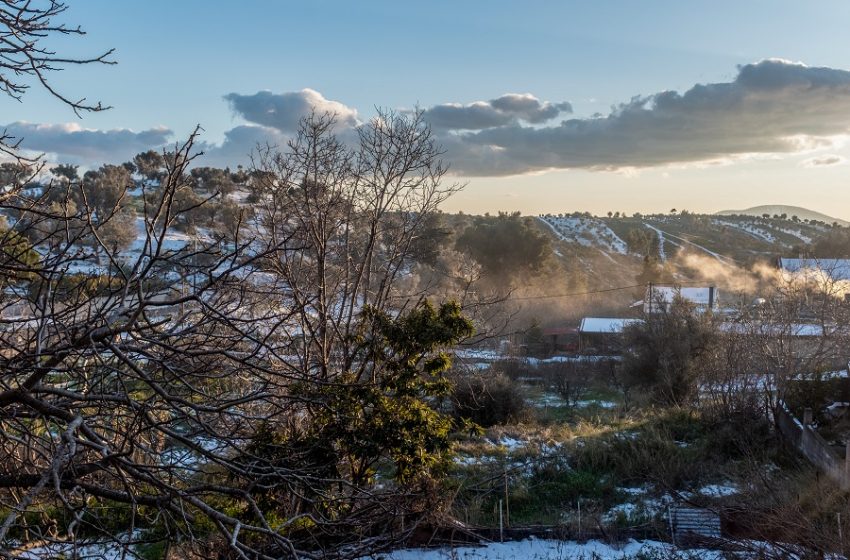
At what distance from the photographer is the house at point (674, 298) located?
78.6 feet

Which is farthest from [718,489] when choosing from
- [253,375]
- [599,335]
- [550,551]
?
[599,335]

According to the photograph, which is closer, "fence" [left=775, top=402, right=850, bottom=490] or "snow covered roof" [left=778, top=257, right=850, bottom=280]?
"fence" [left=775, top=402, right=850, bottom=490]

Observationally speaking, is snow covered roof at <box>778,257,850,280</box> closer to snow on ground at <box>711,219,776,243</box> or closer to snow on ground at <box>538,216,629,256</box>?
snow on ground at <box>538,216,629,256</box>

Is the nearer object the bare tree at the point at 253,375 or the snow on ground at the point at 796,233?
the bare tree at the point at 253,375

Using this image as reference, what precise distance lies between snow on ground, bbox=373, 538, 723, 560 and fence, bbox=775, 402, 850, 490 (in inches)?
133

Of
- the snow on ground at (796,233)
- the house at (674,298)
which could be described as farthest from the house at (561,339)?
the snow on ground at (796,233)

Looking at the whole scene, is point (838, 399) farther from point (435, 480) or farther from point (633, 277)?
point (633, 277)

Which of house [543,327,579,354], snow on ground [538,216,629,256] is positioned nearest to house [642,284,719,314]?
house [543,327,579,354]

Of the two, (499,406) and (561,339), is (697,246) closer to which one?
(561,339)

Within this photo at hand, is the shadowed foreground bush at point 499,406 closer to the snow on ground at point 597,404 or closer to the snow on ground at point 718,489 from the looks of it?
the snow on ground at point 597,404

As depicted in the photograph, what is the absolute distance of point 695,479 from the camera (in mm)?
13594

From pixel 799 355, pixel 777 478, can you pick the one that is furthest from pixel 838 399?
pixel 777 478

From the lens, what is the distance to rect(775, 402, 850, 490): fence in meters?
11.0

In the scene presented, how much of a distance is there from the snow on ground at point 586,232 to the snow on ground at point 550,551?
6584cm
